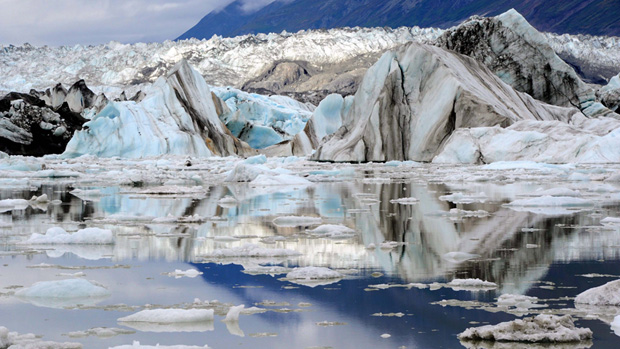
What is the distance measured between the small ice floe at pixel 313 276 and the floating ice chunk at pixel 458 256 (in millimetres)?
700

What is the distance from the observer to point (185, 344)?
198 centimetres

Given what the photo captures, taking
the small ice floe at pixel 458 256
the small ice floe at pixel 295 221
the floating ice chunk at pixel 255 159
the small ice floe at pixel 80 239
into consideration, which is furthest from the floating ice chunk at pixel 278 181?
the floating ice chunk at pixel 255 159

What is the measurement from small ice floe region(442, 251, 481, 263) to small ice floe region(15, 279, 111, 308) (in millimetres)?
1719

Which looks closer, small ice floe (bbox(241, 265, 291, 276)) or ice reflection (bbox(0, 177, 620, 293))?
small ice floe (bbox(241, 265, 291, 276))

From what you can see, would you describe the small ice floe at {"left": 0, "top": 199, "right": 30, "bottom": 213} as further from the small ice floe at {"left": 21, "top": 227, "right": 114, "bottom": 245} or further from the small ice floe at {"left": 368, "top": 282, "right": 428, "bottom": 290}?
the small ice floe at {"left": 368, "top": 282, "right": 428, "bottom": 290}

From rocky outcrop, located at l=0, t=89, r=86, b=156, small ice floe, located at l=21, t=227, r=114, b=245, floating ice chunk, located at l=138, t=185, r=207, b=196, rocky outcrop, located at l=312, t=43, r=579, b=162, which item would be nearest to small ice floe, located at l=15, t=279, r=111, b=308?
small ice floe, located at l=21, t=227, r=114, b=245

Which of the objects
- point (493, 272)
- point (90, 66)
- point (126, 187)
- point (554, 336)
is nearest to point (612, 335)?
point (554, 336)

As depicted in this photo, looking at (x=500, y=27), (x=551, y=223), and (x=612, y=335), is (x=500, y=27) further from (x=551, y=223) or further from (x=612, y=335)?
(x=612, y=335)

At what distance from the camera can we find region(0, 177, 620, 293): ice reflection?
133 inches

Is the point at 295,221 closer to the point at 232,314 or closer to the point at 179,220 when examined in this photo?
the point at 179,220

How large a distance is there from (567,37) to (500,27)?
77997 mm

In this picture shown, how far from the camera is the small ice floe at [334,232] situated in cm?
433

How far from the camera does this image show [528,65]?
27.2 meters

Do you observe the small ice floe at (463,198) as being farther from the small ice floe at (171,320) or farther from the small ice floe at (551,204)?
the small ice floe at (171,320)
